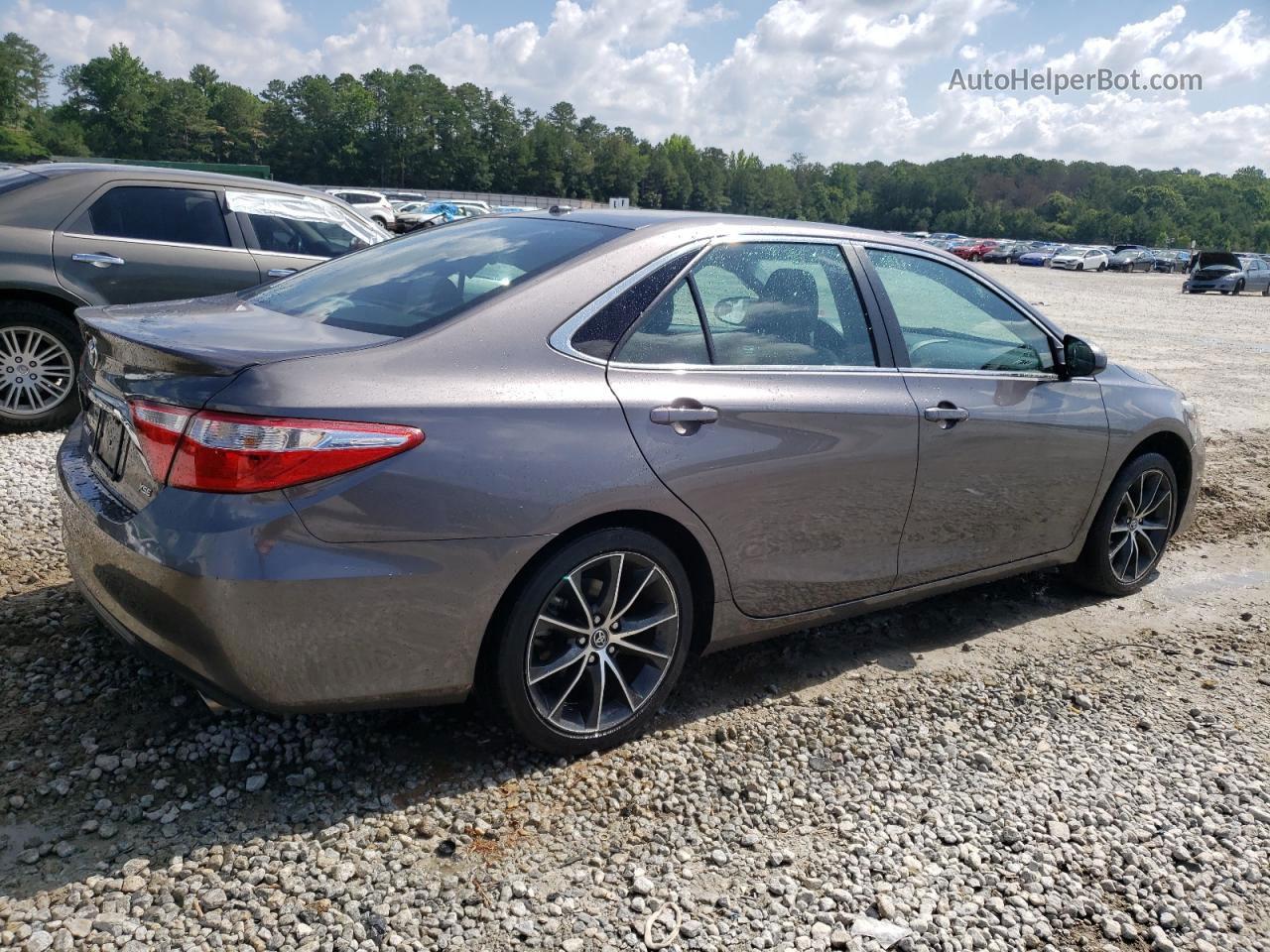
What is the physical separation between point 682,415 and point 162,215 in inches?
211

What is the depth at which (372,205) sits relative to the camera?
43094 mm

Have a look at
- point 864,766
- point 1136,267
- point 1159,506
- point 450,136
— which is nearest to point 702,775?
point 864,766

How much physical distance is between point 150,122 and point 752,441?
134 metres

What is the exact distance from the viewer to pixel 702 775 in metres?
3.22

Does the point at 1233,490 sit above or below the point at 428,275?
below

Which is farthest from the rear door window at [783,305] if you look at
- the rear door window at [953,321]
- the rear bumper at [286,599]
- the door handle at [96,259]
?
the door handle at [96,259]

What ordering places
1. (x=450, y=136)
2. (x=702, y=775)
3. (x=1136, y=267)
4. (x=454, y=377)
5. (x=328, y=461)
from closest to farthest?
(x=328, y=461), (x=454, y=377), (x=702, y=775), (x=1136, y=267), (x=450, y=136)

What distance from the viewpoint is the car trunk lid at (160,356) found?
2.63 metres

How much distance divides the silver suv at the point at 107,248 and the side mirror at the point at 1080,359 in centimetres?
485

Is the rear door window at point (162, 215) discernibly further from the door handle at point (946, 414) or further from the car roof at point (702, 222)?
the door handle at point (946, 414)

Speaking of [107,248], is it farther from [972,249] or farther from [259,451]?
[972,249]

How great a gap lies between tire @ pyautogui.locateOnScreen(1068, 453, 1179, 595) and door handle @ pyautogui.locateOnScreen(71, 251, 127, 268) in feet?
19.7

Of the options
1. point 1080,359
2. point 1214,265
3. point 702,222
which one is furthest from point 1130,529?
point 1214,265

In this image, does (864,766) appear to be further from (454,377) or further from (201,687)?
(201,687)
